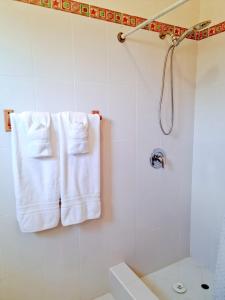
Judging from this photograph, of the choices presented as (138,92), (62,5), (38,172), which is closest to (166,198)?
(138,92)

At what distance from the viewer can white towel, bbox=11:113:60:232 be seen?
118 centimetres

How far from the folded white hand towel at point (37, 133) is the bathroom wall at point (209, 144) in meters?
1.35

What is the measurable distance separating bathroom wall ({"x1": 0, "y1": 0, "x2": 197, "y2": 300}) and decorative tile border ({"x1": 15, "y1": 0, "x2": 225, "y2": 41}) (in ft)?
0.13

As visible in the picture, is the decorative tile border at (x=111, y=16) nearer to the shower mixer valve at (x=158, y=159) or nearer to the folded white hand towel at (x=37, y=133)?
the folded white hand towel at (x=37, y=133)

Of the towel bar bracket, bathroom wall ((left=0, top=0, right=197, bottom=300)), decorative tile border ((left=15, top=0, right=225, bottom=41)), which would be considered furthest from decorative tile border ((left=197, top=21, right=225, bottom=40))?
the towel bar bracket

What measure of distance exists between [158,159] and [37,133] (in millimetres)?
1017

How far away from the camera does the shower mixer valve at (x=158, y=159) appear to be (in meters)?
1.72

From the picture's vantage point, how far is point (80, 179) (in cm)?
136

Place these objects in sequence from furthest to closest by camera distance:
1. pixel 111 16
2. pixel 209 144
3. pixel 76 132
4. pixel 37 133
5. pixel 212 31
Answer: pixel 209 144 < pixel 212 31 < pixel 111 16 < pixel 76 132 < pixel 37 133

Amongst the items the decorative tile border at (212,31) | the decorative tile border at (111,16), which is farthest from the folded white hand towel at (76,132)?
the decorative tile border at (212,31)

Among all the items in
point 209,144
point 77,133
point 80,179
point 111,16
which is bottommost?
point 80,179

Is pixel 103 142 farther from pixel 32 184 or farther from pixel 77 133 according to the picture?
pixel 32 184

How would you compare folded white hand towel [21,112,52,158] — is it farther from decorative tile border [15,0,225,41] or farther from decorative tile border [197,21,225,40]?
decorative tile border [197,21,225,40]

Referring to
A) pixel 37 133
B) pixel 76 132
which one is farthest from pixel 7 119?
pixel 76 132
